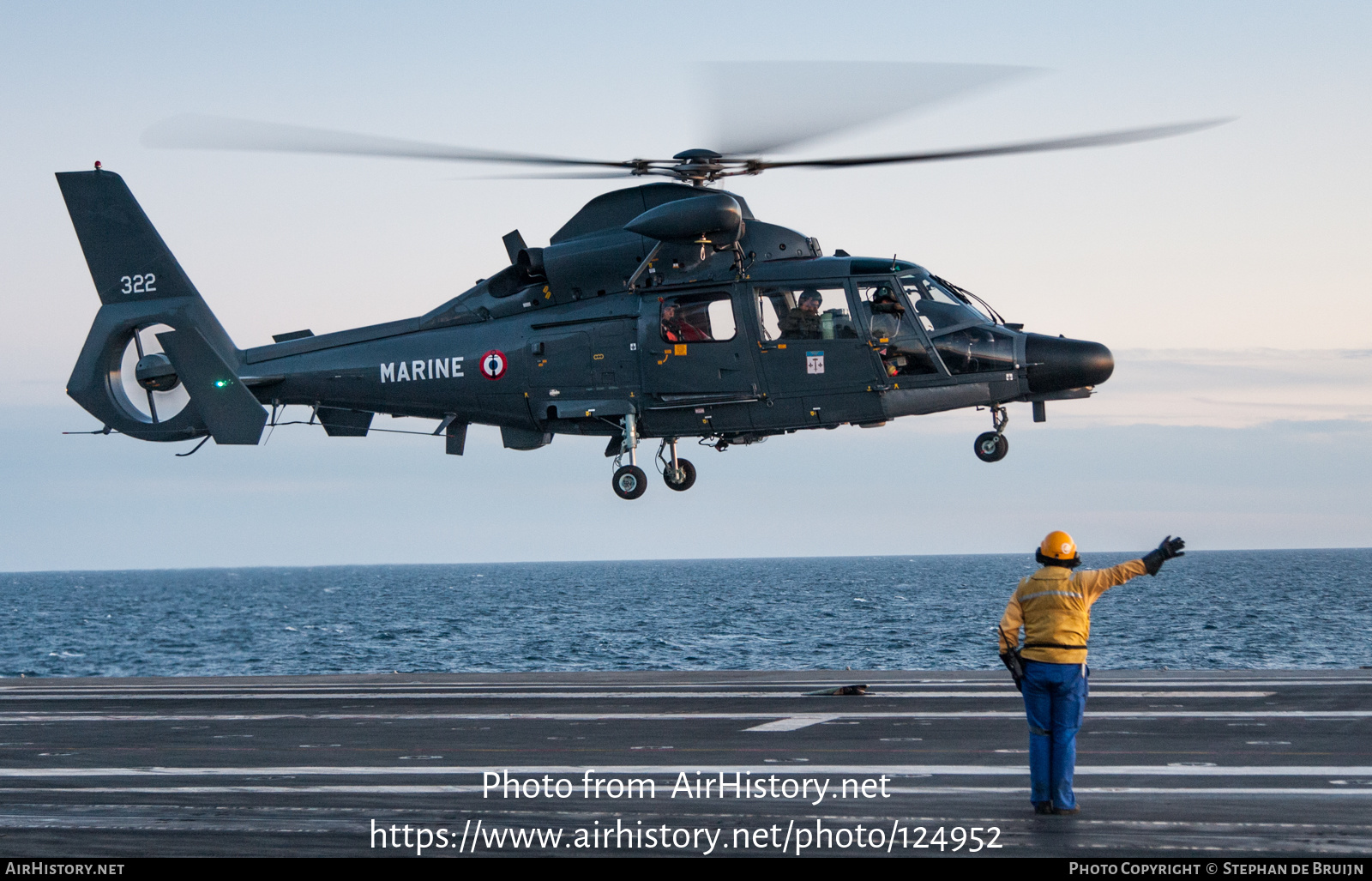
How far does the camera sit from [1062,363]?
18297 millimetres

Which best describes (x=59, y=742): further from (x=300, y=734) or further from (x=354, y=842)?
(x=354, y=842)

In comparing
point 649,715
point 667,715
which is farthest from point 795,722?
point 649,715

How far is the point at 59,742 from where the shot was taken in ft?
53.4

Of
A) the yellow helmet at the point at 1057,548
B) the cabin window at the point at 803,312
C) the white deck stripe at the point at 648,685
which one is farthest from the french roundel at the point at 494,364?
the yellow helmet at the point at 1057,548

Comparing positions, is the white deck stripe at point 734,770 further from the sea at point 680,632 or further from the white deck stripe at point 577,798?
the sea at point 680,632

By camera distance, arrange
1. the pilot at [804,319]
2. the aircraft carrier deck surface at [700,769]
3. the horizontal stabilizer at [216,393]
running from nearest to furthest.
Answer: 1. the aircraft carrier deck surface at [700,769]
2. the pilot at [804,319]
3. the horizontal stabilizer at [216,393]

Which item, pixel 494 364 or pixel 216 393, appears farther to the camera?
pixel 216 393

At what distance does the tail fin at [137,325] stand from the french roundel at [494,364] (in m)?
3.72

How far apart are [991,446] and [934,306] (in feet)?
6.87

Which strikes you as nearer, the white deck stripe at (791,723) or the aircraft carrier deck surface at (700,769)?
the aircraft carrier deck surface at (700,769)

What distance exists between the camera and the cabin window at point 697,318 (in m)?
19.2

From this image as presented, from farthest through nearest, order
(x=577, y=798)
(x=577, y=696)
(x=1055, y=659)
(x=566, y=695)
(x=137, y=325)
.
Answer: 1. (x=137, y=325)
2. (x=566, y=695)
3. (x=577, y=696)
4. (x=577, y=798)
5. (x=1055, y=659)

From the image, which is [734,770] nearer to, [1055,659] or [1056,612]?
[1055,659]
